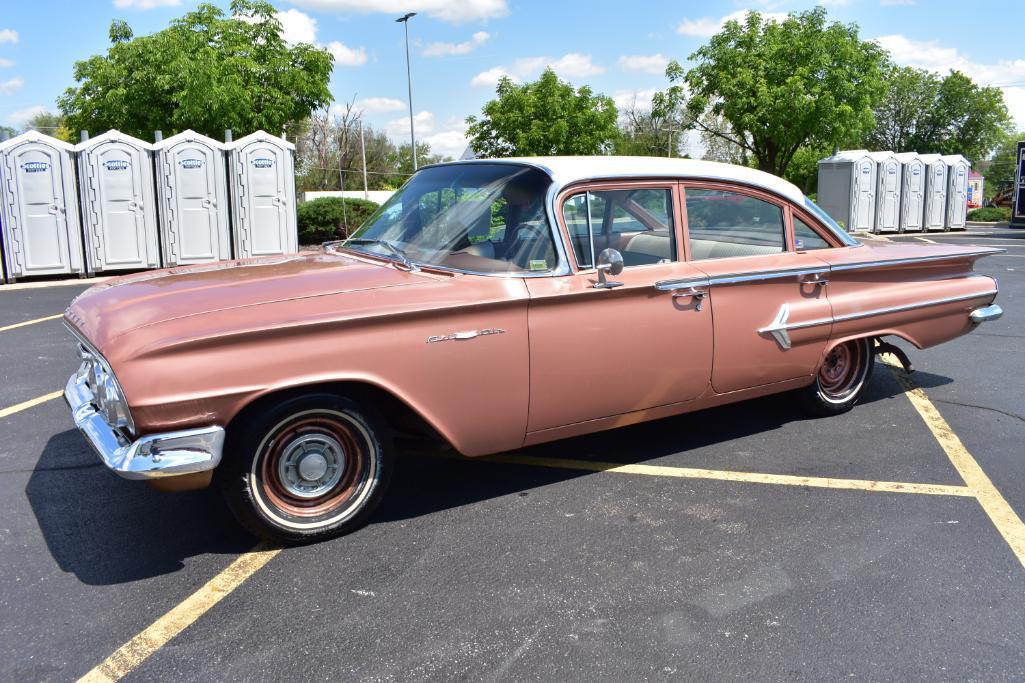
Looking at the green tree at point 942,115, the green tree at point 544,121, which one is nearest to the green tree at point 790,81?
the green tree at point 544,121

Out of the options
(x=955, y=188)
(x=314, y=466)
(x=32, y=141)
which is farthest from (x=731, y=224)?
(x=955, y=188)

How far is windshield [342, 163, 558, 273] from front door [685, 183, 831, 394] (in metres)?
0.97

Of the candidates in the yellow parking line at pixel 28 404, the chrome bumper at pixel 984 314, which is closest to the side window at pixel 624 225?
the chrome bumper at pixel 984 314

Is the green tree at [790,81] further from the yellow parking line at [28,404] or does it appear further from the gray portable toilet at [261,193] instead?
the yellow parking line at [28,404]

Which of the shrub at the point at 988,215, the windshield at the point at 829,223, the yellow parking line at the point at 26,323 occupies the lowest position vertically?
the yellow parking line at the point at 26,323

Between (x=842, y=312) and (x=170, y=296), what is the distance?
3780 millimetres

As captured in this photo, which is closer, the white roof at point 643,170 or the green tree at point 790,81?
the white roof at point 643,170

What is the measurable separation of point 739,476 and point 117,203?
519 inches

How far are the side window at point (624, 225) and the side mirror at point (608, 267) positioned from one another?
136mm

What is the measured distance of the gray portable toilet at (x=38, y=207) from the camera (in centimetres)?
1338

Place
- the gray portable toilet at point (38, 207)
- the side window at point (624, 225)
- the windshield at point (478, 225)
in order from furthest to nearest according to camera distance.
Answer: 1. the gray portable toilet at point (38, 207)
2. the side window at point (624, 225)
3. the windshield at point (478, 225)

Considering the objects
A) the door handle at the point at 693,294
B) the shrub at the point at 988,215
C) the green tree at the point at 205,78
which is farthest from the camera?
the shrub at the point at 988,215

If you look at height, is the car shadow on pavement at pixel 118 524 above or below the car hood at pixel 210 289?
below

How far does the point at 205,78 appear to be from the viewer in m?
22.4
